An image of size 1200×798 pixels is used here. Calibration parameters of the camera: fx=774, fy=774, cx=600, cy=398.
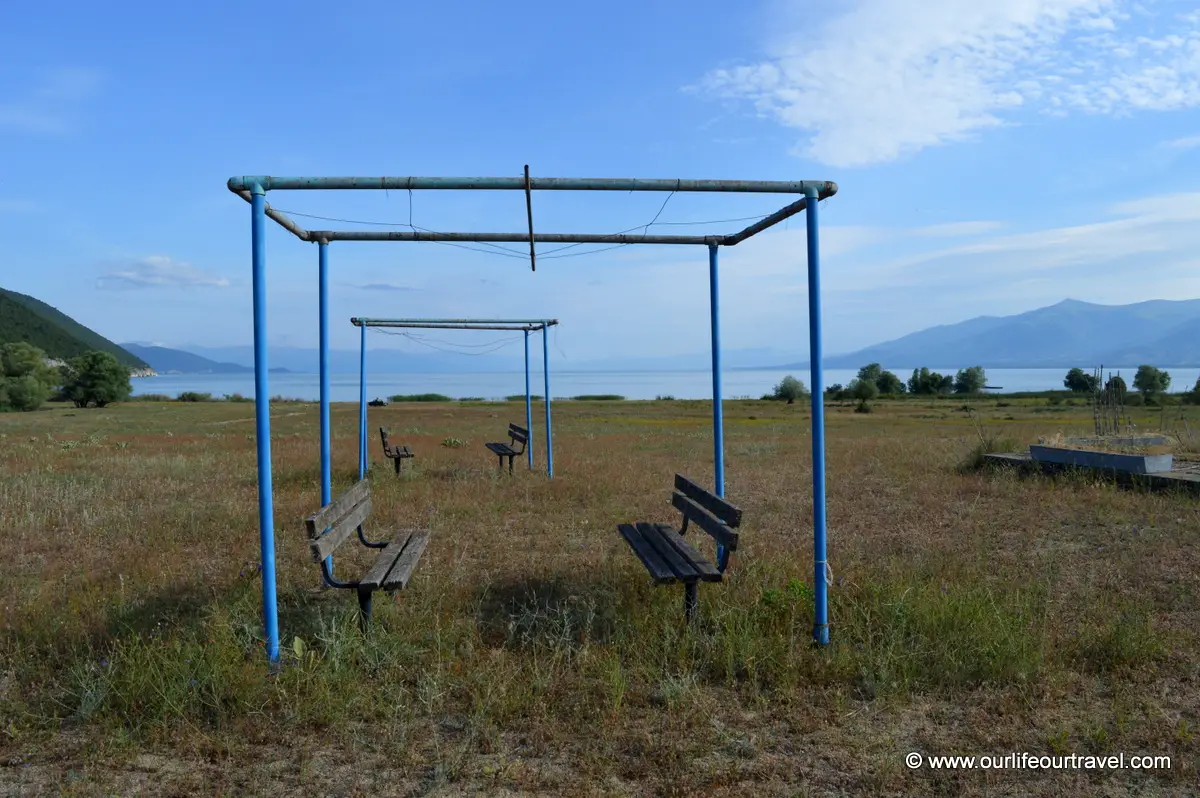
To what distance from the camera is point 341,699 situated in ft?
12.6

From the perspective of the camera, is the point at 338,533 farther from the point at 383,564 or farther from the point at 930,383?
the point at 930,383

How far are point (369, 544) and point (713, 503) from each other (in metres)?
2.67

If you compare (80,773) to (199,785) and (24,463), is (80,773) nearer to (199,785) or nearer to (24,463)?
(199,785)

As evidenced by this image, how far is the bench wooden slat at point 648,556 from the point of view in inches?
183

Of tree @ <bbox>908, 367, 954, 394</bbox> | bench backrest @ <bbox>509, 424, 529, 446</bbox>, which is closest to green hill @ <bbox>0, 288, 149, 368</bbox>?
tree @ <bbox>908, 367, 954, 394</bbox>

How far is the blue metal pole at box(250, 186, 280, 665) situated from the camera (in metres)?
Result: 4.19

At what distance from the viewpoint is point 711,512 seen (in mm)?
5734

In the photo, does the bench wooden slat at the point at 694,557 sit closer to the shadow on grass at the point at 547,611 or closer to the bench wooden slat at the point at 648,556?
the bench wooden slat at the point at 648,556

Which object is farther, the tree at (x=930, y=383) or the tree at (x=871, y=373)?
the tree at (x=871, y=373)

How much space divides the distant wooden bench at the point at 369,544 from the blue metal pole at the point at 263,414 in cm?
23

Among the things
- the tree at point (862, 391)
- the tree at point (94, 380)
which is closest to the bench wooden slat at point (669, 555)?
the tree at point (862, 391)

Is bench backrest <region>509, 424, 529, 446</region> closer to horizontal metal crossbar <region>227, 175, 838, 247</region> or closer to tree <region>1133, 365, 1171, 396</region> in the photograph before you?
horizontal metal crossbar <region>227, 175, 838, 247</region>

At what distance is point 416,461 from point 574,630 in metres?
10.4

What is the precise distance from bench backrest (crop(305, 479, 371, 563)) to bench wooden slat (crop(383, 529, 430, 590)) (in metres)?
0.38
